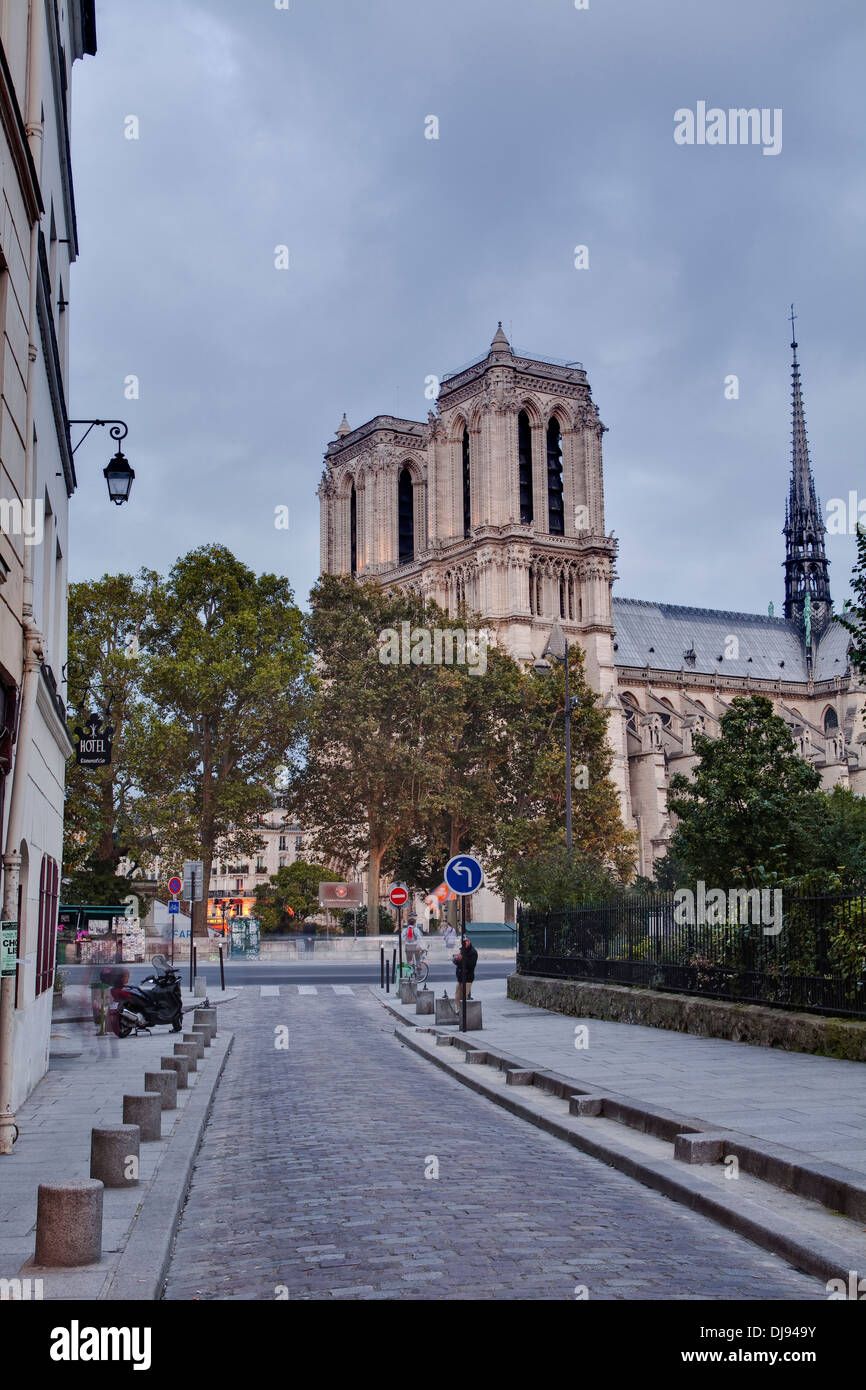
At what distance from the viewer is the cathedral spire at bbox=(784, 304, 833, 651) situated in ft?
401

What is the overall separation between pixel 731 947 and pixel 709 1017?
3.14ft

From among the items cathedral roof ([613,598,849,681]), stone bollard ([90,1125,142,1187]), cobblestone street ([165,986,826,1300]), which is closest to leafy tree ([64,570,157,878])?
cobblestone street ([165,986,826,1300])

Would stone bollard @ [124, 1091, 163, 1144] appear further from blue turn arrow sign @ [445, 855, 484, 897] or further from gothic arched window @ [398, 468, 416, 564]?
gothic arched window @ [398, 468, 416, 564]

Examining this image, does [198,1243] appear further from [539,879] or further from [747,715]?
[747,715]

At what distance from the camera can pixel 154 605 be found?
4734cm

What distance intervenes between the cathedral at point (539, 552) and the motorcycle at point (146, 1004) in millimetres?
56235

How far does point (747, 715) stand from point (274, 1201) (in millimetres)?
22823

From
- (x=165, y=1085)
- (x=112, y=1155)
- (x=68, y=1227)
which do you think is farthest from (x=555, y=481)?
(x=68, y=1227)

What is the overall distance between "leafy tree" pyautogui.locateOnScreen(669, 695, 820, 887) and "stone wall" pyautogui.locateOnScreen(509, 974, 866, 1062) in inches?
133

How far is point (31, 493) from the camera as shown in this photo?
36.2 ft

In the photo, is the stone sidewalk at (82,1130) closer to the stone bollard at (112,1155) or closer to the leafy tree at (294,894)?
the stone bollard at (112,1155)

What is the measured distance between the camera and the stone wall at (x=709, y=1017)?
1390 cm

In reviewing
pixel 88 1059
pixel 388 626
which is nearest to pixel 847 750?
pixel 388 626

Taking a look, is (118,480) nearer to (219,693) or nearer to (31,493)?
(31,493)
